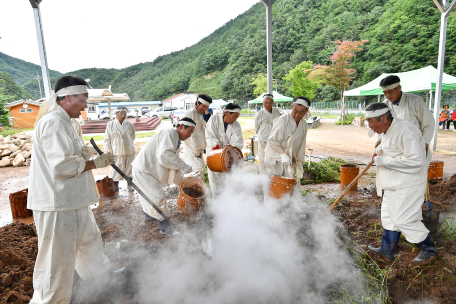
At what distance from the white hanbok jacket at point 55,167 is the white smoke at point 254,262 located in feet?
3.91

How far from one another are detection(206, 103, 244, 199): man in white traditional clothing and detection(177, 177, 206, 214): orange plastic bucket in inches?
19.5

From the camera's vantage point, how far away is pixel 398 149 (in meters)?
2.57

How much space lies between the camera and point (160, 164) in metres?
3.51

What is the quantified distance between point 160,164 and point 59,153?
5.51ft

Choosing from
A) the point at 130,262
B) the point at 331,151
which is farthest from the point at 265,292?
the point at 331,151

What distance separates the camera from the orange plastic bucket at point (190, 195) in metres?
3.26

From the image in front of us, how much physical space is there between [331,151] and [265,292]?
8.54 metres

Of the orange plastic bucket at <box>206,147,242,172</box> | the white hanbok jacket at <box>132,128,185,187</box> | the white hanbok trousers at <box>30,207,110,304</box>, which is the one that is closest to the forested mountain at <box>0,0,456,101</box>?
the orange plastic bucket at <box>206,147,242,172</box>

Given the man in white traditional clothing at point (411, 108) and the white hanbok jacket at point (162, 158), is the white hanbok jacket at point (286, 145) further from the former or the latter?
the white hanbok jacket at point (162, 158)

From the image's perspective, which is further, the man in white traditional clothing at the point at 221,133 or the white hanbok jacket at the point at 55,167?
the man in white traditional clothing at the point at 221,133

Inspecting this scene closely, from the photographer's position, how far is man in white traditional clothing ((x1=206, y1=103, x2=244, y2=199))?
4328mm

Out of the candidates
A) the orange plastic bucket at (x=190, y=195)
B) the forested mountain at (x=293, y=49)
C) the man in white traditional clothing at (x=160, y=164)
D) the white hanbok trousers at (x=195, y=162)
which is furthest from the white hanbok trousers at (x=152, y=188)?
the forested mountain at (x=293, y=49)

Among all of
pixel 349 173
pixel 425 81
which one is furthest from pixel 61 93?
pixel 425 81

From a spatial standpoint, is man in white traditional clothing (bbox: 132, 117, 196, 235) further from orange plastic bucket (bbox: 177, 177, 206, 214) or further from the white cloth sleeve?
the white cloth sleeve
